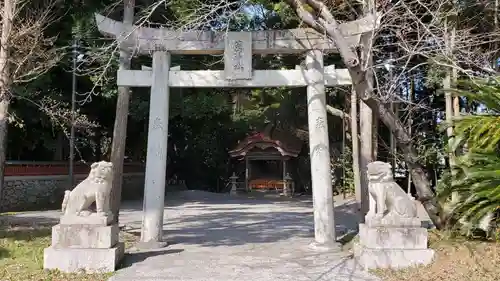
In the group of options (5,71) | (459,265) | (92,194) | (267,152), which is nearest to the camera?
(459,265)

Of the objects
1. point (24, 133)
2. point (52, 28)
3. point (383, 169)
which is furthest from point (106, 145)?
point (383, 169)

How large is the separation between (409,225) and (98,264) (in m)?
4.63

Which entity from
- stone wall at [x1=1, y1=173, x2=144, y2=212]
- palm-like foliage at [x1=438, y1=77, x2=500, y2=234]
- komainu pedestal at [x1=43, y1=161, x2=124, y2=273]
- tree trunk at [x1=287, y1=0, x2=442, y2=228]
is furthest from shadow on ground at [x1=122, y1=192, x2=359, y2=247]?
stone wall at [x1=1, y1=173, x2=144, y2=212]

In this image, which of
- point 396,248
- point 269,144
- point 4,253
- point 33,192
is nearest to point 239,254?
point 396,248

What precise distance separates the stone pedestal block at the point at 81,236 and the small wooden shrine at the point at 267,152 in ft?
66.4

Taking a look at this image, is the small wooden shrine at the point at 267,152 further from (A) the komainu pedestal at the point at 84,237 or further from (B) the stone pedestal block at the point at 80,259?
(B) the stone pedestal block at the point at 80,259

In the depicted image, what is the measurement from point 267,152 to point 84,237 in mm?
20981

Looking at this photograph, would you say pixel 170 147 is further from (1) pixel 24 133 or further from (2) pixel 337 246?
(2) pixel 337 246

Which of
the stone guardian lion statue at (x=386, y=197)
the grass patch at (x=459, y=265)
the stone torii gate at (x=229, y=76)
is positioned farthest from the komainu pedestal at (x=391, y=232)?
the stone torii gate at (x=229, y=76)

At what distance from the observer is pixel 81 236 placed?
7.01 meters

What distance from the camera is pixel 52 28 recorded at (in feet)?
51.5

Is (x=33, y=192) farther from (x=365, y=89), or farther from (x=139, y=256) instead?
(x=365, y=89)

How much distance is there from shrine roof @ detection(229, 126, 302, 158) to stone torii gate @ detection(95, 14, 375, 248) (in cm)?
1748

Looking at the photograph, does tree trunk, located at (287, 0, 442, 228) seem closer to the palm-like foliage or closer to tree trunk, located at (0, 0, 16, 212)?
the palm-like foliage
